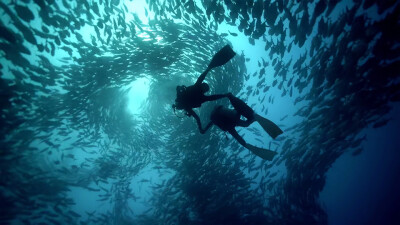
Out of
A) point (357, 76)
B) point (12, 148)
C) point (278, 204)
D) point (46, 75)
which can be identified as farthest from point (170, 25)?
point (278, 204)

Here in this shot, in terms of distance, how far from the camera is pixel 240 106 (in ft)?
12.7

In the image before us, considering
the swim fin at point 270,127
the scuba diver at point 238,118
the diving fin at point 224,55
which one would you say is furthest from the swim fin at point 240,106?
the diving fin at point 224,55

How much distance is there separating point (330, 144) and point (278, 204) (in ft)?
16.8

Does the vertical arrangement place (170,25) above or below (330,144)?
above

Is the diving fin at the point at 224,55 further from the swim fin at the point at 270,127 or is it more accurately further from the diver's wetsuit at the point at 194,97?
the swim fin at the point at 270,127

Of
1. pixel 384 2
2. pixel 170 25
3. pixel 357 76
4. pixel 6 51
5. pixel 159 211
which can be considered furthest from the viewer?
pixel 159 211

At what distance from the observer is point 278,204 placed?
13.4m

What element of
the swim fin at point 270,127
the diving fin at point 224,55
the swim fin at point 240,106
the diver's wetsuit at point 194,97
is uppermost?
the diving fin at point 224,55

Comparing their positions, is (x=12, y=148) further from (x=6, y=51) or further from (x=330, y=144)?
(x=330, y=144)

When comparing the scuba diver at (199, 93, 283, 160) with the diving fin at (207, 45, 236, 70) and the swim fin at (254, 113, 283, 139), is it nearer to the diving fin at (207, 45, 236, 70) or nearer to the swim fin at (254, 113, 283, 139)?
the swim fin at (254, 113, 283, 139)

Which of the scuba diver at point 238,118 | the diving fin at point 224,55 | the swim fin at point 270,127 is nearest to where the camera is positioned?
the diving fin at point 224,55

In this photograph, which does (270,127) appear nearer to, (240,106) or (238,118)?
(238,118)

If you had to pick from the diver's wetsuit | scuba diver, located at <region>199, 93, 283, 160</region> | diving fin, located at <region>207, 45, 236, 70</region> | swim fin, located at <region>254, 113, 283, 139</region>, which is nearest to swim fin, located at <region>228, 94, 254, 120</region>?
scuba diver, located at <region>199, 93, 283, 160</region>

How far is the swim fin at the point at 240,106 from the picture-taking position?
3.86 metres
